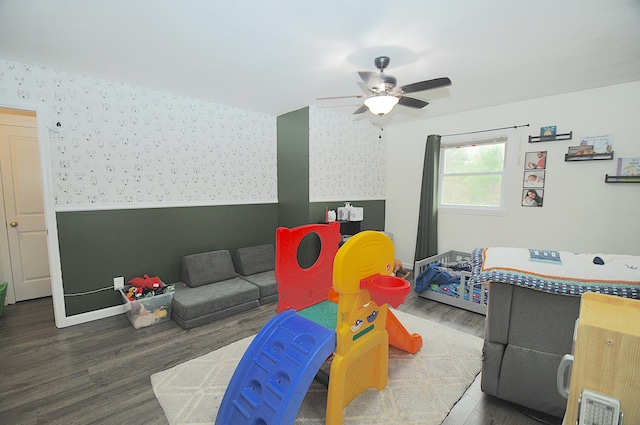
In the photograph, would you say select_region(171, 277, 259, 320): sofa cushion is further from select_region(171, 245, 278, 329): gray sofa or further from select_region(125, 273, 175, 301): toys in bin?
select_region(125, 273, 175, 301): toys in bin

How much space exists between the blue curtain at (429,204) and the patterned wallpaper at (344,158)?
2.82ft

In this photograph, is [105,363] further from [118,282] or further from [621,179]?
[621,179]

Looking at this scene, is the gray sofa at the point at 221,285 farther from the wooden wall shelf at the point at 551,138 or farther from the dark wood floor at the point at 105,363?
the wooden wall shelf at the point at 551,138

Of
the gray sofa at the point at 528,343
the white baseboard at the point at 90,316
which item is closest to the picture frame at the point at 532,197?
the gray sofa at the point at 528,343

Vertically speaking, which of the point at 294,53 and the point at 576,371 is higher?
the point at 294,53

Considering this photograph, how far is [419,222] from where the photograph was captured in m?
4.63

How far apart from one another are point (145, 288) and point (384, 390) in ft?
8.71

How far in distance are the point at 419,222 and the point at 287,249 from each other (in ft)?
9.99

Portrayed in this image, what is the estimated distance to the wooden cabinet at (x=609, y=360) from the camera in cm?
72

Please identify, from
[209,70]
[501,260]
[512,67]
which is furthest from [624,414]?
[209,70]

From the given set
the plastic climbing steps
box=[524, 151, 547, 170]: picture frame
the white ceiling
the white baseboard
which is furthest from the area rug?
the white ceiling

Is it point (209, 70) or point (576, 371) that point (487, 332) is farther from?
point (209, 70)

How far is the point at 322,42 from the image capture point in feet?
7.27

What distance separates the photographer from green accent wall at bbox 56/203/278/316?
2850mm
